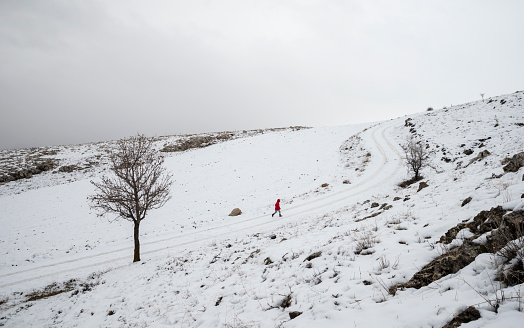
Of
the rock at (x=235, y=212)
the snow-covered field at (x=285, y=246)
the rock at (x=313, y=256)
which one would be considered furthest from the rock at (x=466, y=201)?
the rock at (x=235, y=212)

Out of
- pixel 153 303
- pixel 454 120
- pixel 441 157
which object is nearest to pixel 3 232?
pixel 153 303

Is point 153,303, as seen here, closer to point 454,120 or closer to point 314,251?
point 314,251

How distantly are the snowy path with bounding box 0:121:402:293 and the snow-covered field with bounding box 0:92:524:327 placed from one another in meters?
0.15

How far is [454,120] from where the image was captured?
31.9 meters

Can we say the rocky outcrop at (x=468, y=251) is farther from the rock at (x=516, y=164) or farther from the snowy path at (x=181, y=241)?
the snowy path at (x=181, y=241)

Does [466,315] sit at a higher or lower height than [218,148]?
lower

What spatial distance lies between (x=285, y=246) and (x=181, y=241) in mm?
11905

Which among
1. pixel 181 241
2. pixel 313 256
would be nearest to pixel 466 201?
pixel 313 256

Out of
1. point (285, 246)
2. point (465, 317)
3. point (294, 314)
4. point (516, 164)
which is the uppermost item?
point (516, 164)

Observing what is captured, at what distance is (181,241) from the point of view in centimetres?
1845

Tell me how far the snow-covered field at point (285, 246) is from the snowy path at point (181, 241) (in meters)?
0.15

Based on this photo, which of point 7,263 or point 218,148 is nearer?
point 7,263

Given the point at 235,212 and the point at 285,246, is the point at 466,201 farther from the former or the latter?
the point at 235,212

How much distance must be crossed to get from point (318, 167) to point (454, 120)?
20399 millimetres
